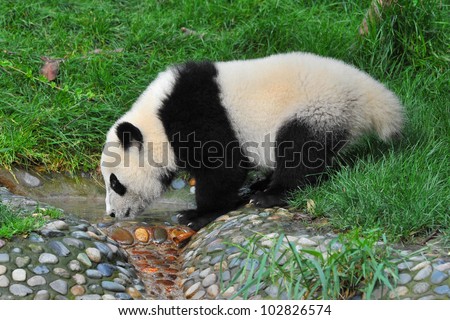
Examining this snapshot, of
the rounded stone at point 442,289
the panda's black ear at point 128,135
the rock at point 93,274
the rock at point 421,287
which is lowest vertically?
the rock at point 93,274

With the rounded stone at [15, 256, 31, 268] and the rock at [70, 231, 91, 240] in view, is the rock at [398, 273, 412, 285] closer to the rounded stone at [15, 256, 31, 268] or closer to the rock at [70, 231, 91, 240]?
the rock at [70, 231, 91, 240]

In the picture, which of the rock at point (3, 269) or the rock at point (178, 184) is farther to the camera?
the rock at point (178, 184)

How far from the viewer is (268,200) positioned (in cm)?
547

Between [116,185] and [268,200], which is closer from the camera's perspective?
[268,200]

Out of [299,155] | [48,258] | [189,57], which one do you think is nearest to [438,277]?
[299,155]

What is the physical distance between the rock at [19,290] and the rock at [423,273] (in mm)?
2040

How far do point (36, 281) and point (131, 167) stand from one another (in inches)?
60.1

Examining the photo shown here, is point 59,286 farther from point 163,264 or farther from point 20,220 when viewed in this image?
point 163,264

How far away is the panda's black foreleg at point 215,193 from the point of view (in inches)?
220

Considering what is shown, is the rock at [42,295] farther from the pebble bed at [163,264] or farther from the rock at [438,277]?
the rock at [438,277]

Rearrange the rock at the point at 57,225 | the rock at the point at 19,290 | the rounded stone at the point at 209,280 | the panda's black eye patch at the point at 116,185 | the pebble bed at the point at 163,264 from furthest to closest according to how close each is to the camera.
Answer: the panda's black eye patch at the point at 116,185, the rock at the point at 57,225, the rounded stone at the point at 209,280, the rock at the point at 19,290, the pebble bed at the point at 163,264

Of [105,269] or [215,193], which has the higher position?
[215,193]

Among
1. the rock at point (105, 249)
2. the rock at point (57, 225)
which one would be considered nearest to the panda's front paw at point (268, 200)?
the rock at point (105, 249)

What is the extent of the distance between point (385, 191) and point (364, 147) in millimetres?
1003
